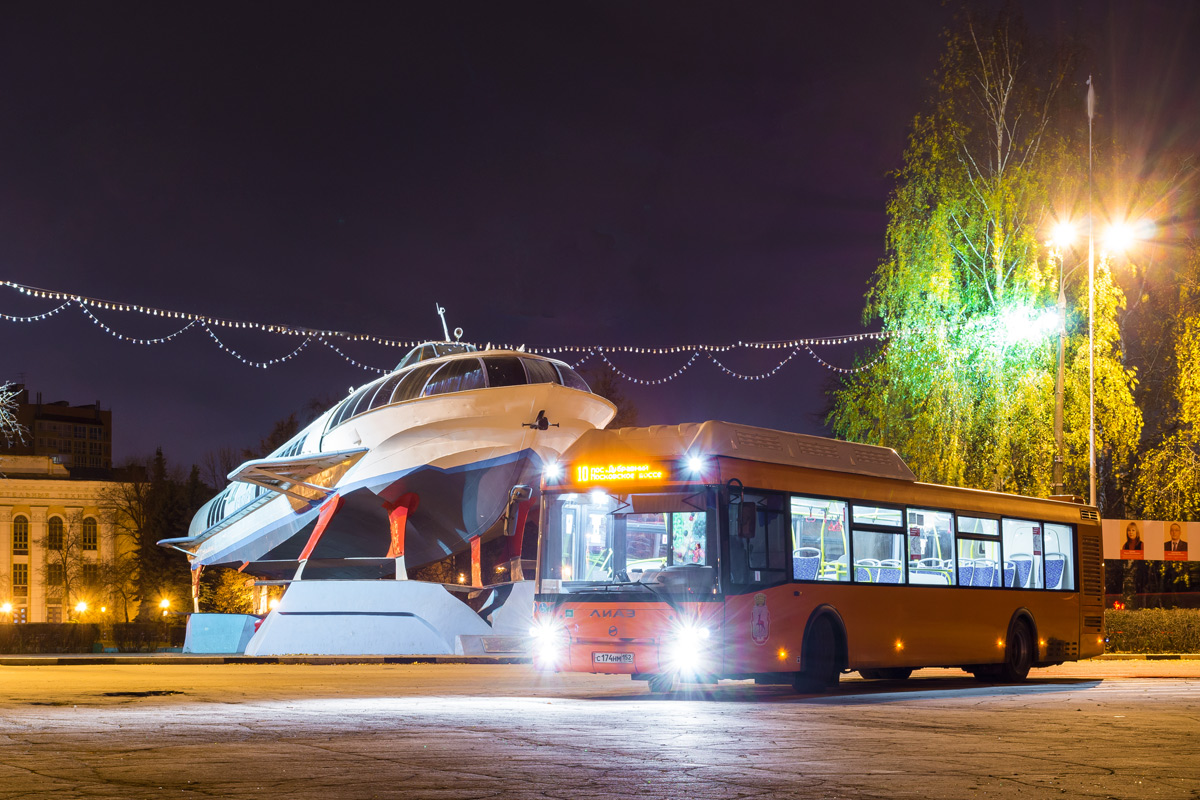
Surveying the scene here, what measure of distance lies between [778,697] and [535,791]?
8756 millimetres

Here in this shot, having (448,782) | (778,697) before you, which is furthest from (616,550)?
(448,782)

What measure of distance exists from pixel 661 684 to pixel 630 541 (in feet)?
6.98

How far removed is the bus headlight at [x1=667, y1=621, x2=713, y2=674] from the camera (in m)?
15.1

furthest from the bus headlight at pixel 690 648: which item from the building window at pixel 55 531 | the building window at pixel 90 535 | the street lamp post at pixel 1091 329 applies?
Answer: the building window at pixel 55 531

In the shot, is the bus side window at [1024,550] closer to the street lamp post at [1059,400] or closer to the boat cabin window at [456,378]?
the street lamp post at [1059,400]

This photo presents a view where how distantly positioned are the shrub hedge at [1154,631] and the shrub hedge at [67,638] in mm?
32991

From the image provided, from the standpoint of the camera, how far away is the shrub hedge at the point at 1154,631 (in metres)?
31.7

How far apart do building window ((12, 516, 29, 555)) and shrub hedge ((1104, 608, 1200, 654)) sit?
87556 mm

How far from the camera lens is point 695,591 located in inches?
597

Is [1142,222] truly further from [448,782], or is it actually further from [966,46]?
[448,782]

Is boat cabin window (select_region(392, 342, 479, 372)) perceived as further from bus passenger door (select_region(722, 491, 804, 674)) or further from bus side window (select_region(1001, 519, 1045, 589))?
bus passenger door (select_region(722, 491, 804, 674))

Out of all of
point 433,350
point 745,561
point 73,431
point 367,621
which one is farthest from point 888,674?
point 73,431

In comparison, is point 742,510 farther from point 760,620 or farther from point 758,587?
point 760,620

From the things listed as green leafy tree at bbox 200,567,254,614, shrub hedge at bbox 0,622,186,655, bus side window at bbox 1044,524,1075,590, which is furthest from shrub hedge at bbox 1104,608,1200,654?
green leafy tree at bbox 200,567,254,614
